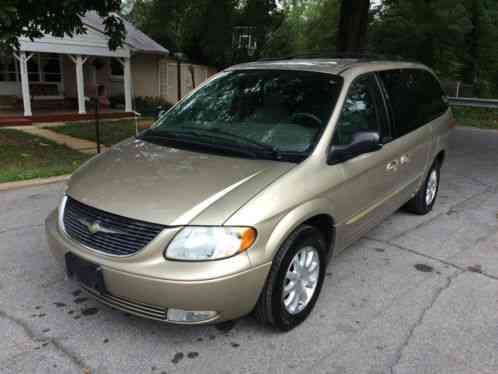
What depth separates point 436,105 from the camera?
5.58m

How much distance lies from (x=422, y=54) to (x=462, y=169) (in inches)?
572

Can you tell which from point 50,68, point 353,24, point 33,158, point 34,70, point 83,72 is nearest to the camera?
point 33,158

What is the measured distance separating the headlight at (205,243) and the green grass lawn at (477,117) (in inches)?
551

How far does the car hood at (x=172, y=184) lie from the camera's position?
2.67 m

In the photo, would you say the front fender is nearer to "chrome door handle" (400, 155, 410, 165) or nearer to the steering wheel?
the steering wheel

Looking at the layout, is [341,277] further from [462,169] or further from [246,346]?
[462,169]

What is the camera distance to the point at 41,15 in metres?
7.36

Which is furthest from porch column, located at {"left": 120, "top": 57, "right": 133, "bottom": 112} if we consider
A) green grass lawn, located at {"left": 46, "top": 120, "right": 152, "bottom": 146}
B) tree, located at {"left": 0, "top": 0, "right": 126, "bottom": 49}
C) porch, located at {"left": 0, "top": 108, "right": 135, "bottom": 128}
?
tree, located at {"left": 0, "top": 0, "right": 126, "bottom": 49}

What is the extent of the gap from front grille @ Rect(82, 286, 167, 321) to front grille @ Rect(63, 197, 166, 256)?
0.30 m

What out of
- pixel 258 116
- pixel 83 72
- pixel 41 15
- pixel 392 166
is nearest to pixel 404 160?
pixel 392 166

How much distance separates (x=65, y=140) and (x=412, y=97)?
27.8 ft

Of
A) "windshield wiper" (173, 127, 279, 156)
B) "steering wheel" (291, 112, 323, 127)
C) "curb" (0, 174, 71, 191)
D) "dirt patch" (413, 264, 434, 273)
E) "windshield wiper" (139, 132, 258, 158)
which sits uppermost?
"steering wheel" (291, 112, 323, 127)

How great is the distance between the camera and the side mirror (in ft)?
10.8

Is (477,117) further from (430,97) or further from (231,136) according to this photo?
(231,136)
